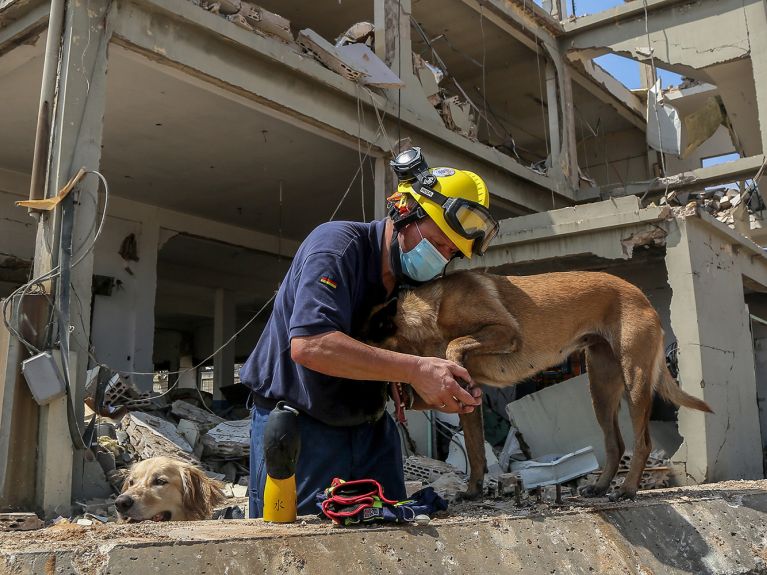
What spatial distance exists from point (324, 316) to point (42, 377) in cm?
418

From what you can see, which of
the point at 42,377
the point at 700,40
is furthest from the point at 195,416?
the point at 700,40

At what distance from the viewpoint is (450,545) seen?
2.23 meters

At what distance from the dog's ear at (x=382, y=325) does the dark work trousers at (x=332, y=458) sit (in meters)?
0.33

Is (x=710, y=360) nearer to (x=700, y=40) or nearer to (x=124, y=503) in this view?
(x=124, y=503)

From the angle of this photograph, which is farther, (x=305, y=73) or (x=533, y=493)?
(x=305, y=73)

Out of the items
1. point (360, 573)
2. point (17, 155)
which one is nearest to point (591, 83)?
point (17, 155)

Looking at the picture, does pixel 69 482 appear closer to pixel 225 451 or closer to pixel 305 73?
pixel 225 451

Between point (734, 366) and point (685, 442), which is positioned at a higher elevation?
point (734, 366)

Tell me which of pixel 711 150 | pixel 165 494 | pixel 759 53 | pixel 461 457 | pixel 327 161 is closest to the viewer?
pixel 165 494

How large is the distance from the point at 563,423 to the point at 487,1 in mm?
7385

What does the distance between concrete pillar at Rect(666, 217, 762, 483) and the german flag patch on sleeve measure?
578 cm

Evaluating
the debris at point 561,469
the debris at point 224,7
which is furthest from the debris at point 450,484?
the debris at point 224,7

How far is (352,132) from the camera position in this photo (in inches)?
359

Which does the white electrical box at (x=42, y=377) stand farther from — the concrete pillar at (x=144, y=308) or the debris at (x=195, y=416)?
the concrete pillar at (x=144, y=308)
